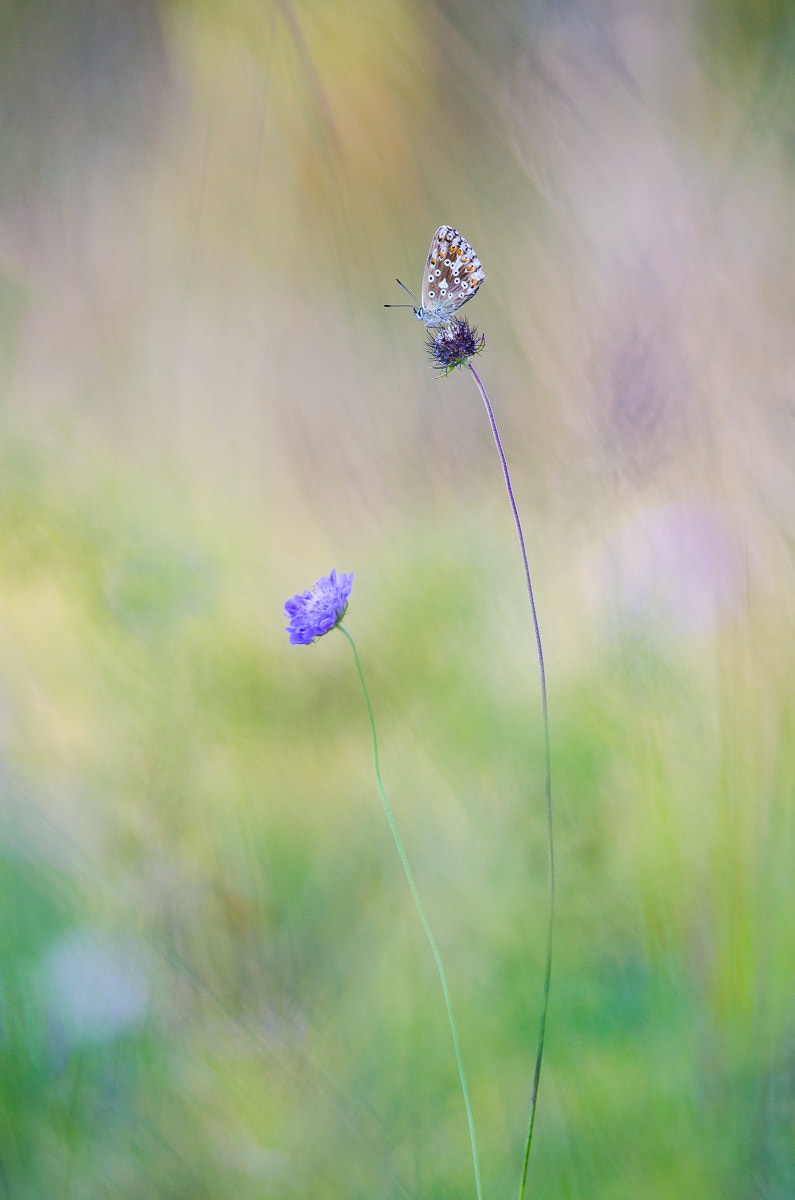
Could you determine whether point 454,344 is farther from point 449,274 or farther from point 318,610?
point 318,610

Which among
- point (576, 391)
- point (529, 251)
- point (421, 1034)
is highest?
point (529, 251)

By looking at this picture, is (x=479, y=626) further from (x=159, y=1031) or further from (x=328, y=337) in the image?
(x=159, y=1031)

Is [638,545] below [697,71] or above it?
below

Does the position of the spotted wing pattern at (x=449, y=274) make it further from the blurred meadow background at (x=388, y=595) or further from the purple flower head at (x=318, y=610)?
the purple flower head at (x=318, y=610)

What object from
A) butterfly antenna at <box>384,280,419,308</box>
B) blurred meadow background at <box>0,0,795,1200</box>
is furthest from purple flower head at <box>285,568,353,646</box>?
butterfly antenna at <box>384,280,419,308</box>

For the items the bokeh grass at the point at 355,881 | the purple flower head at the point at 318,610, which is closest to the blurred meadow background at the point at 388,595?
the bokeh grass at the point at 355,881

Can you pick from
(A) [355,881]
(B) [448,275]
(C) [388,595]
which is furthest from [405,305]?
(A) [355,881]

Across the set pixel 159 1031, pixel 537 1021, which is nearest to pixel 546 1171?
pixel 537 1021
